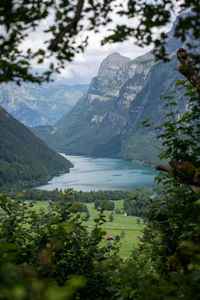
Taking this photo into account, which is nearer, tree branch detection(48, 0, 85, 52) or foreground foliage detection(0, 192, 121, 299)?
tree branch detection(48, 0, 85, 52)

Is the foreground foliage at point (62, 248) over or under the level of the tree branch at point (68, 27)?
under

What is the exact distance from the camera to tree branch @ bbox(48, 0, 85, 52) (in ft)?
12.7

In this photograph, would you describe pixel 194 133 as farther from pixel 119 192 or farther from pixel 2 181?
pixel 2 181

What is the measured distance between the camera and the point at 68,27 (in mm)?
3936

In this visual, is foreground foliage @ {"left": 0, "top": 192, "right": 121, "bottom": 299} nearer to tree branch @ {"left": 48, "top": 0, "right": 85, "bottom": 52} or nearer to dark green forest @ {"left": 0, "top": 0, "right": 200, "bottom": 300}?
dark green forest @ {"left": 0, "top": 0, "right": 200, "bottom": 300}

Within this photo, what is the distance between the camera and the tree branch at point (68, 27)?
3867 millimetres

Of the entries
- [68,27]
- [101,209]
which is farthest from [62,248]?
[68,27]

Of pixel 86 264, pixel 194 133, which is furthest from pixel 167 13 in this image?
pixel 86 264

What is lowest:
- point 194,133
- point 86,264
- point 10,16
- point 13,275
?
point 86,264

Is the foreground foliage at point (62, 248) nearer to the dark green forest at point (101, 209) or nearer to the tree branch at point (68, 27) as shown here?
the dark green forest at point (101, 209)

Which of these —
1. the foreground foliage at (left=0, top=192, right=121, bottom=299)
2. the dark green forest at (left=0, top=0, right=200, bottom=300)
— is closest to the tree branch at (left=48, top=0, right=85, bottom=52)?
the dark green forest at (left=0, top=0, right=200, bottom=300)

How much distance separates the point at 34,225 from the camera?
5074 mm

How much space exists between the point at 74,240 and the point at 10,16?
361 centimetres

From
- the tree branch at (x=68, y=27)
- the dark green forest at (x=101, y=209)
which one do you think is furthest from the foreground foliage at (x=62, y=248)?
the tree branch at (x=68, y=27)
